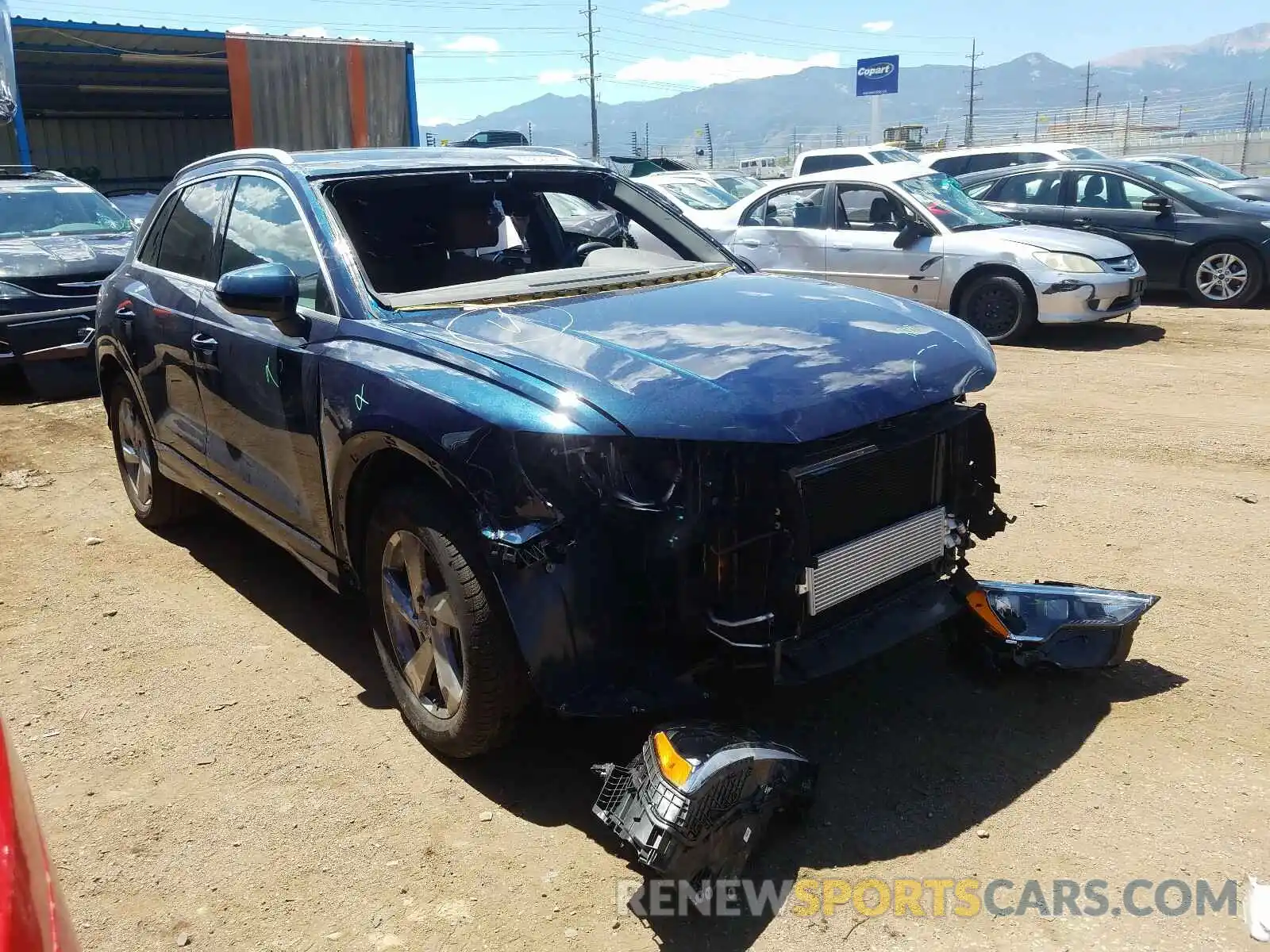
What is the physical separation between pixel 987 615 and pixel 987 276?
6.99m

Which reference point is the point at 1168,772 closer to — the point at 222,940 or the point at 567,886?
the point at 567,886

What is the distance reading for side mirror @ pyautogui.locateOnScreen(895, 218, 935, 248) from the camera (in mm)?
9625

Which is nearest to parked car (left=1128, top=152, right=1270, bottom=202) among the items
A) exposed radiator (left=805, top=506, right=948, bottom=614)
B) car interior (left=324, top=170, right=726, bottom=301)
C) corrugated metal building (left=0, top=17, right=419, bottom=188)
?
corrugated metal building (left=0, top=17, right=419, bottom=188)

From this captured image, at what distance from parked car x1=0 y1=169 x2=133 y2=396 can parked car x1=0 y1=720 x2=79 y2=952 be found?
7269 mm

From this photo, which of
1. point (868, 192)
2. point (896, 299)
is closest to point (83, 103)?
point (868, 192)

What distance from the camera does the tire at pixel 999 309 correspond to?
9422mm

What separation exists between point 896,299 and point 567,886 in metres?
2.16

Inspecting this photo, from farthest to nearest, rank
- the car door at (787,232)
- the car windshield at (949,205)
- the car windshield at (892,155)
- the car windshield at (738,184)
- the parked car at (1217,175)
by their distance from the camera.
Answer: the car windshield at (892,155) < the car windshield at (738,184) < the parked car at (1217,175) < the car door at (787,232) < the car windshield at (949,205)

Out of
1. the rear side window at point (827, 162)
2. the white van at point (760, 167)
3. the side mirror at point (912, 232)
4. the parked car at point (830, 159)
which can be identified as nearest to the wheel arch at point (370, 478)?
the side mirror at point (912, 232)

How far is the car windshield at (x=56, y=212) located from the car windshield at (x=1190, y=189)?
35.9ft

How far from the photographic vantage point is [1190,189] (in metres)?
11.4

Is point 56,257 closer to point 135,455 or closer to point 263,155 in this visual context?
point 135,455

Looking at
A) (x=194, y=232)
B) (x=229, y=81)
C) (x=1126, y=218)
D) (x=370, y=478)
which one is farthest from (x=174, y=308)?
(x=229, y=81)

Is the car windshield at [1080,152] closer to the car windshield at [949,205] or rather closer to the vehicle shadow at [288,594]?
the car windshield at [949,205]
